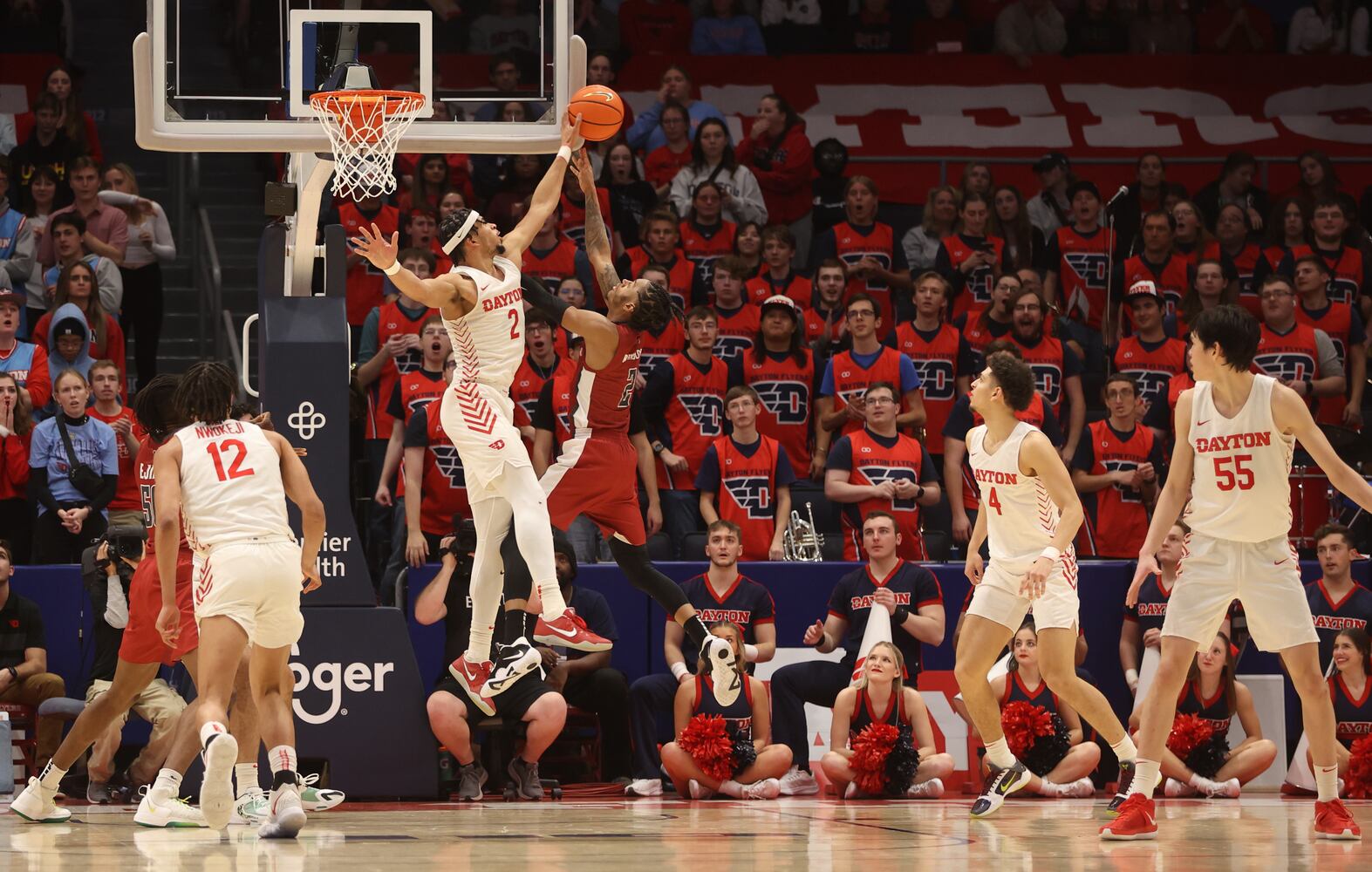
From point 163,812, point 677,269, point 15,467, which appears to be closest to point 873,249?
point 677,269

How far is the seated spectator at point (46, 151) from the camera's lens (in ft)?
50.9

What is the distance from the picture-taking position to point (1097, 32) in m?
19.4

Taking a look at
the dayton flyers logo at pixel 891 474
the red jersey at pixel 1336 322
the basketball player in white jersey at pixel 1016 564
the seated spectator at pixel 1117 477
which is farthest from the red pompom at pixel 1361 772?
the red jersey at pixel 1336 322

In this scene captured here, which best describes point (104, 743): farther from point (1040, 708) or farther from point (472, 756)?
point (1040, 708)

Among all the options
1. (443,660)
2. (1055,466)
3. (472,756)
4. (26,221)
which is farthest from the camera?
(26,221)

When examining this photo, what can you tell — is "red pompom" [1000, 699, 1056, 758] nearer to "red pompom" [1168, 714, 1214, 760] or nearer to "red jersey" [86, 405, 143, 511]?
"red pompom" [1168, 714, 1214, 760]

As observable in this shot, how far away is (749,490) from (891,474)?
3.32 feet

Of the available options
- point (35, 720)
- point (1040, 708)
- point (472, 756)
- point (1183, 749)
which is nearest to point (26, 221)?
point (35, 720)

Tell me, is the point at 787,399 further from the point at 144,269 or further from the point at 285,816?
the point at 285,816

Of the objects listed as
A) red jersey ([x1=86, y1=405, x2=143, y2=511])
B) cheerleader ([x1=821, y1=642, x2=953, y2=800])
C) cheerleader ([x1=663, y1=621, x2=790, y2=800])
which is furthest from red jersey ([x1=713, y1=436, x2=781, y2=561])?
red jersey ([x1=86, y1=405, x2=143, y2=511])

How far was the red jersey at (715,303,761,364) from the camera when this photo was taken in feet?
47.9

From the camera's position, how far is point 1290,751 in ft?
42.3

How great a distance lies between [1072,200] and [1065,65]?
3263 millimetres

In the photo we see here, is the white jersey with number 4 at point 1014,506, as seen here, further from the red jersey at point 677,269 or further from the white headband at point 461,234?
the red jersey at point 677,269
